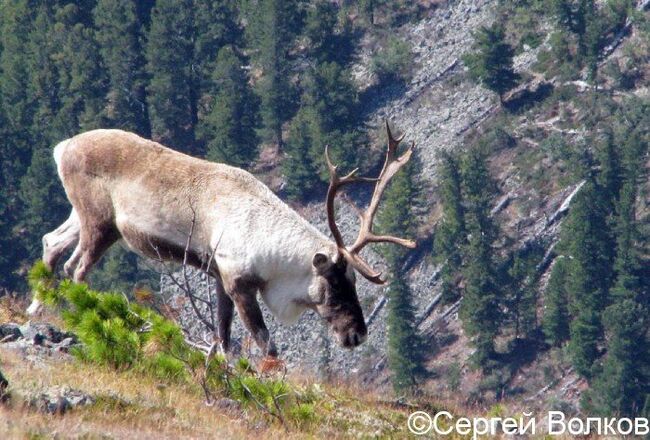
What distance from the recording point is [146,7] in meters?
95.9

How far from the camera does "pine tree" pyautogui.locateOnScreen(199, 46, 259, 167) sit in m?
82.9

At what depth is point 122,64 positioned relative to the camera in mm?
87625

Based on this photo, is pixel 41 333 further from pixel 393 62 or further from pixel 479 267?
pixel 393 62

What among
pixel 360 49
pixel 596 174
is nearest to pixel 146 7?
pixel 360 49

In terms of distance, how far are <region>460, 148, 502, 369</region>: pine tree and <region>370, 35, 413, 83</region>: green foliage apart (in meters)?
13.5

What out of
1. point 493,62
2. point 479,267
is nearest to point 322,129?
point 493,62

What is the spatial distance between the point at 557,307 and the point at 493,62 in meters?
17.8

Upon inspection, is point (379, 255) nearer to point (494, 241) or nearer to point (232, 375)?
point (494, 241)

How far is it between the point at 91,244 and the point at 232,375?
3471mm

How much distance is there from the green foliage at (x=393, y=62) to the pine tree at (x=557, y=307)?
21.8 m

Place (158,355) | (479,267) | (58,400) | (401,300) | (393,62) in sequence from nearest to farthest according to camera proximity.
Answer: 1. (58,400)
2. (158,355)
3. (401,300)
4. (479,267)
5. (393,62)

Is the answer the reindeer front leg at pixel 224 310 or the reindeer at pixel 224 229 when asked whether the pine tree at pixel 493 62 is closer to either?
the reindeer at pixel 224 229

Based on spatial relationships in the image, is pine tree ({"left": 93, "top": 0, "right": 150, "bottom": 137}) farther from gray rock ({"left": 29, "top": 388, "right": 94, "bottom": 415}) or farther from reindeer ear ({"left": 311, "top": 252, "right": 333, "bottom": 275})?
gray rock ({"left": 29, "top": 388, "right": 94, "bottom": 415})

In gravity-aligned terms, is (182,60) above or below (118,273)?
above
